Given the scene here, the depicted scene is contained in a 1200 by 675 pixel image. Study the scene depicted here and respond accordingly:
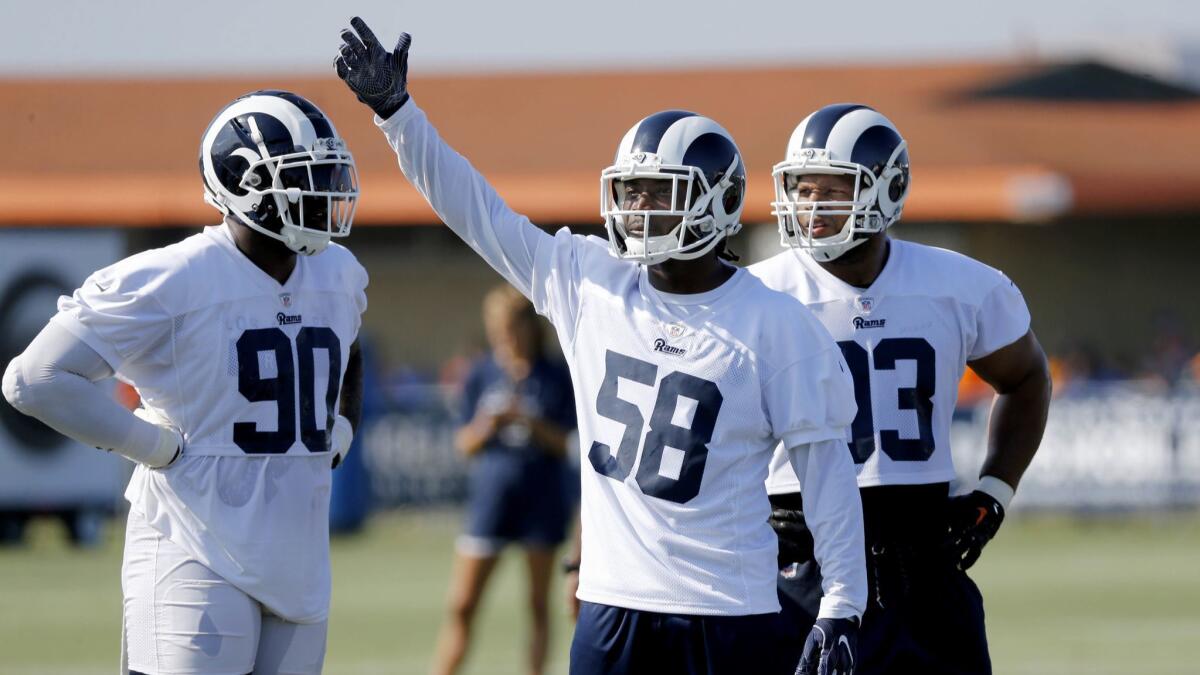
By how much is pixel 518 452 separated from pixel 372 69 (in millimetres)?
5197

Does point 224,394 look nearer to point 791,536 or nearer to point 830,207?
point 791,536

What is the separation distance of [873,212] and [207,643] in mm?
2163

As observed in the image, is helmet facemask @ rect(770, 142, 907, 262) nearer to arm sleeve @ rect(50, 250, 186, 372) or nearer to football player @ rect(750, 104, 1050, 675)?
football player @ rect(750, 104, 1050, 675)

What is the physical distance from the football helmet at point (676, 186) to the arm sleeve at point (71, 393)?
1264 millimetres

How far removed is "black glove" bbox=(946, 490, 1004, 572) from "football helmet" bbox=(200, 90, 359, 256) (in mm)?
1949

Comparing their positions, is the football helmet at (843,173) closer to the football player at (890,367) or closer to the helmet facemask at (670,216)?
the football player at (890,367)

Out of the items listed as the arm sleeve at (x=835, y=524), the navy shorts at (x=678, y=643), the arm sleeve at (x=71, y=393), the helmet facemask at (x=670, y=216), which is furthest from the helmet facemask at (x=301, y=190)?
the arm sleeve at (x=835, y=524)

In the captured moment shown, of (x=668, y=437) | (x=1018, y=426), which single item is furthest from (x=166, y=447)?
(x=1018, y=426)

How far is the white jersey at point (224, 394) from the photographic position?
4.65 m

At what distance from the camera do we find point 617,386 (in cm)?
456

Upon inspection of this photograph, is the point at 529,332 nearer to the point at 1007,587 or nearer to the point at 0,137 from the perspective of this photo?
the point at 1007,587

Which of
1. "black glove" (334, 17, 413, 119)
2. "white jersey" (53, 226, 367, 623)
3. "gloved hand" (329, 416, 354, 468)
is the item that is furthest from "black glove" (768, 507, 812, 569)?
"black glove" (334, 17, 413, 119)

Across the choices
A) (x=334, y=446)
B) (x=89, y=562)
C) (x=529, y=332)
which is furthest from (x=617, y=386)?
(x=89, y=562)

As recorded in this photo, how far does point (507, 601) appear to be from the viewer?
503 inches
